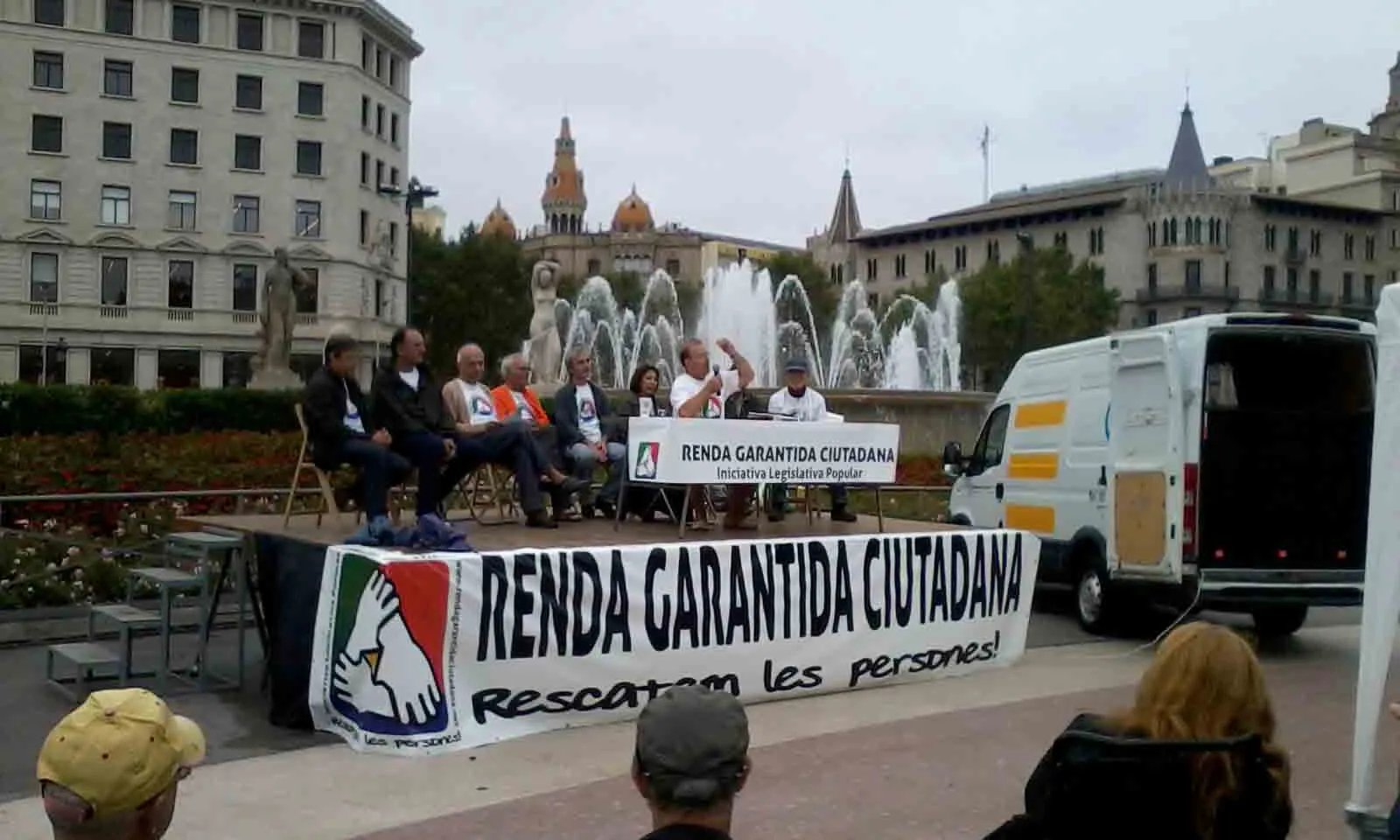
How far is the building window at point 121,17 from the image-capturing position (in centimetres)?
7075

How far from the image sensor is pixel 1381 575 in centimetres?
575

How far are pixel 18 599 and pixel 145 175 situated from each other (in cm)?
6351

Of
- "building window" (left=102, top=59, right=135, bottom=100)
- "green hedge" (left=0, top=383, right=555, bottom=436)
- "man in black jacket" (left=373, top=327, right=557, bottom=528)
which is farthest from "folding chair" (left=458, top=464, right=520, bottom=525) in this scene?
"building window" (left=102, top=59, right=135, bottom=100)

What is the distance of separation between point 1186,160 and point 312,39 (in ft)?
226

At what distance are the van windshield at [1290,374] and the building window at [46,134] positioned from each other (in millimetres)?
68028

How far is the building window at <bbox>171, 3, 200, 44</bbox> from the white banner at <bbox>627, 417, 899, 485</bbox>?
2715 inches

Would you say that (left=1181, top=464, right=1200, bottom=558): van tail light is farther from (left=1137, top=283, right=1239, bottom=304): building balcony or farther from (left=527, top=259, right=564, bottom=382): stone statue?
(left=1137, top=283, right=1239, bottom=304): building balcony

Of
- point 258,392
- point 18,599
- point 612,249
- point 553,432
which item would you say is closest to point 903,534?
point 553,432

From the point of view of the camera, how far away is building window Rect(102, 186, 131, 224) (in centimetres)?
7031

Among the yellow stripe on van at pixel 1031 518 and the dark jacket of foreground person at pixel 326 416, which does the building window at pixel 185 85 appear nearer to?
the yellow stripe on van at pixel 1031 518

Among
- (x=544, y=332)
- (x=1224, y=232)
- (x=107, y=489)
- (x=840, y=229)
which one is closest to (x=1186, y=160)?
(x=1224, y=232)

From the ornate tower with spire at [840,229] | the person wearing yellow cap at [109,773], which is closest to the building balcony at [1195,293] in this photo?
the ornate tower with spire at [840,229]

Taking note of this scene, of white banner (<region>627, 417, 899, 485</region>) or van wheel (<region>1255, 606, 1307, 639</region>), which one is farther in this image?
van wheel (<region>1255, 606, 1307, 639</region>)

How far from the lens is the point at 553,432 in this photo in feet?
41.7
